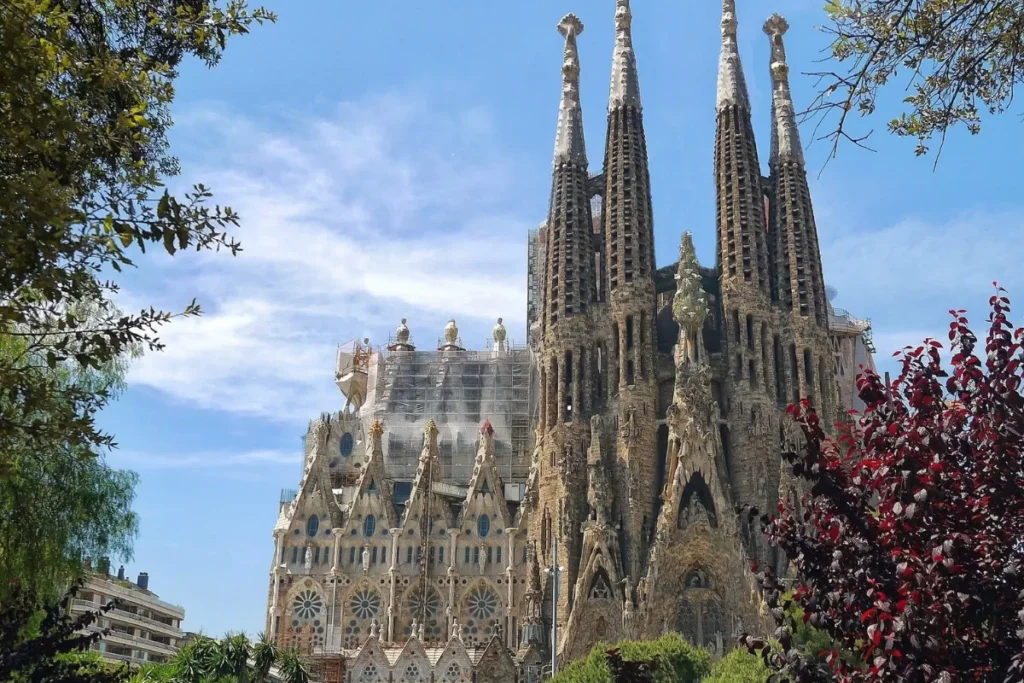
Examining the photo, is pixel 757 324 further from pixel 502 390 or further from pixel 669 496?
pixel 502 390

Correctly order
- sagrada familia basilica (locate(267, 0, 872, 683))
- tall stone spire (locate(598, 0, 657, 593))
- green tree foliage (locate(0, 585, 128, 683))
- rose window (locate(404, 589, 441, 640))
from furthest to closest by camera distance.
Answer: rose window (locate(404, 589, 441, 640)) → tall stone spire (locate(598, 0, 657, 593)) → sagrada familia basilica (locate(267, 0, 872, 683)) → green tree foliage (locate(0, 585, 128, 683))

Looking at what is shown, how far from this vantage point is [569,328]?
47.8 m

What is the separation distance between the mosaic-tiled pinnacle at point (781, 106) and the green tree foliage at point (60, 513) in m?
38.6

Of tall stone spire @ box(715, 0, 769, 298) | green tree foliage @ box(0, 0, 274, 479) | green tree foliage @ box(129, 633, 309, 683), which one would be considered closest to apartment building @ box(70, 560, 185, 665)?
green tree foliage @ box(129, 633, 309, 683)

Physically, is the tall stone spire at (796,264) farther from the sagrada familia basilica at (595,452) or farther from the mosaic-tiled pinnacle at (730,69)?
the mosaic-tiled pinnacle at (730,69)

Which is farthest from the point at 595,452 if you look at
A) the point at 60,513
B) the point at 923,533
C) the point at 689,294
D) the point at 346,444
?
the point at 923,533

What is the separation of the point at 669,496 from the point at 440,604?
40.7 feet

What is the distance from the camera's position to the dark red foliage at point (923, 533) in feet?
28.7

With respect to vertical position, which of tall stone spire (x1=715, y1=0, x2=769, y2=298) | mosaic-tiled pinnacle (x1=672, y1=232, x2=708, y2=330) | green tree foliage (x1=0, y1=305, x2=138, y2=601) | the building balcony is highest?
tall stone spire (x1=715, y1=0, x2=769, y2=298)

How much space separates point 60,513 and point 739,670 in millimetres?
19579

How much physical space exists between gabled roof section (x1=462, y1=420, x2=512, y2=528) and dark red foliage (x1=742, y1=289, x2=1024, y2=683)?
4012 centimetres

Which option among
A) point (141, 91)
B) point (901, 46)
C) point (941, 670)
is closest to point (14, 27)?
point (141, 91)

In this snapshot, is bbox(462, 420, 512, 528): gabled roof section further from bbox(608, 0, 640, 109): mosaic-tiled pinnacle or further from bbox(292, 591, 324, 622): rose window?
bbox(608, 0, 640, 109): mosaic-tiled pinnacle

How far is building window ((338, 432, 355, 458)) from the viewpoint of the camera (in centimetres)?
5534
